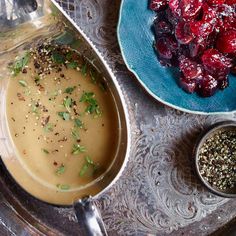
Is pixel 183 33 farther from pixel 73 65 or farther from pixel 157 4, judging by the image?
pixel 73 65

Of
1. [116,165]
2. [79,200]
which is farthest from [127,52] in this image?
[79,200]

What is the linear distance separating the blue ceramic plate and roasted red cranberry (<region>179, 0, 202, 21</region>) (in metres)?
0.12

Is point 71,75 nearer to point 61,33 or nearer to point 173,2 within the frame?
point 61,33

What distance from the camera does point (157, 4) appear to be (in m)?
1.55

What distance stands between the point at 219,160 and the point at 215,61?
34 centimetres

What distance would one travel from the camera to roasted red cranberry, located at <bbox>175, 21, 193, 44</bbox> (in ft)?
4.93

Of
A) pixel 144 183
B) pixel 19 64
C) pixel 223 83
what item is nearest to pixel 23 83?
pixel 19 64

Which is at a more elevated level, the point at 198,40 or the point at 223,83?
the point at 198,40

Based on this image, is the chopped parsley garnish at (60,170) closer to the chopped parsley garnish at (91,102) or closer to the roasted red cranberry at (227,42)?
the chopped parsley garnish at (91,102)

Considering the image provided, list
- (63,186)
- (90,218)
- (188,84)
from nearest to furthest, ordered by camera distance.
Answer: (90,218)
(188,84)
(63,186)

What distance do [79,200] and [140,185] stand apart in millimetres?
254

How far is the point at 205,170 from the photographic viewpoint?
1.63 metres

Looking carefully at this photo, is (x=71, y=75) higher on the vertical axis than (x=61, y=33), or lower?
lower

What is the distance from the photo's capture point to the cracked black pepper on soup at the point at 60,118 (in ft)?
5.33
